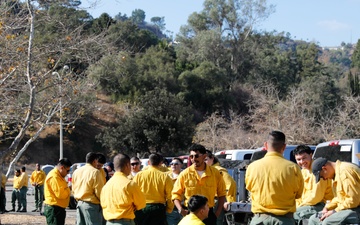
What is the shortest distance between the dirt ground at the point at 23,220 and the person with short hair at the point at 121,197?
1119 cm

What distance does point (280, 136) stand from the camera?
28.4 feet

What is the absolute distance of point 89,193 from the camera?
41.2ft

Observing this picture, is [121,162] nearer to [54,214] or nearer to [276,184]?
[276,184]

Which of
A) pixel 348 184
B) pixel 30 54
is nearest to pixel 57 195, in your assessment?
pixel 30 54

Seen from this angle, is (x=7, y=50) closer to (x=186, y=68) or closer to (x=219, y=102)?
(x=219, y=102)

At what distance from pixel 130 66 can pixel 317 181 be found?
48.4m

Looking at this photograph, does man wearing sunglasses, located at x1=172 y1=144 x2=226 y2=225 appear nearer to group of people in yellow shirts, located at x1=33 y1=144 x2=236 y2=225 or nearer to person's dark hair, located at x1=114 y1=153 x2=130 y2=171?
group of people in yellow shirts, located at x1=33 y1=144 x2=236 y2=225

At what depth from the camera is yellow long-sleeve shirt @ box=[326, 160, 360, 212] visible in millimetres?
8922

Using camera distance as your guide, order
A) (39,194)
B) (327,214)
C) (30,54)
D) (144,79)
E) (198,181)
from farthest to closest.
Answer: (144,79) → (39,194) → (30,54) → (198,181) → (327,214)

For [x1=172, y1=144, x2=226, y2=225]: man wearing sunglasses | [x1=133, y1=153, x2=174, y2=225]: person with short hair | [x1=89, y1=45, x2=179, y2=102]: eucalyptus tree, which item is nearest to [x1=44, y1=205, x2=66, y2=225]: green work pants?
[x1=133, y1=153, x2=174, y2=225]: person with short hair

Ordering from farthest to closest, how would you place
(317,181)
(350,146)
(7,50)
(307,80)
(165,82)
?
1. (307,80)
2. (165,82)
3. (7,50)
4. (350,146)
5. (317,181)

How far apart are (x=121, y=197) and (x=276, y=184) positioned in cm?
235

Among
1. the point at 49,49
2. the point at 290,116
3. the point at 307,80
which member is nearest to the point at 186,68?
the point at 307,80

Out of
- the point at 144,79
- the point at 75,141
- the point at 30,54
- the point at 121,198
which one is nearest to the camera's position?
the point at 121,198
